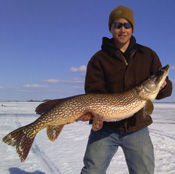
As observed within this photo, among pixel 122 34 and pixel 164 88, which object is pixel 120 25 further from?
pixel 164 88

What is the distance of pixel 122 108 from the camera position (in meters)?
2.45

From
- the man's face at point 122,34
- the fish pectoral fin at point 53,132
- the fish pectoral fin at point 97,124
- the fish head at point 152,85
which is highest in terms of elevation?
the man's face at point 122,34

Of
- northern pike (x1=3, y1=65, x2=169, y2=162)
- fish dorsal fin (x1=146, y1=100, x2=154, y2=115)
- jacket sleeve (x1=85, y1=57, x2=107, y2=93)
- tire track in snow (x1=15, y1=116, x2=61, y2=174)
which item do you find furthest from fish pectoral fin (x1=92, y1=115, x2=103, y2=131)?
tire track in snow (x1=15, y1=116, x2=61, y2=174)

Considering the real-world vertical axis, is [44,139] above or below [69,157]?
below

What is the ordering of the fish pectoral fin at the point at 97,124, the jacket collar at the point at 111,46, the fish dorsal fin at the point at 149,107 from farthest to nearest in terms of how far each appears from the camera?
1. the jacket collar at the point at 111,46
2. the fish dorsal fin at the point at 149,107
3. the fish pectoral fin at the point at 97,124

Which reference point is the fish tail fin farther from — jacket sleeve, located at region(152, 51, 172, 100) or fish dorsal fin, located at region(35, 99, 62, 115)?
jacket sleeve, located at region(152, 51, 172, 100)

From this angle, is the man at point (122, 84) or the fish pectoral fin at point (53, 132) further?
the fish pectoral fin at point (53, 132)

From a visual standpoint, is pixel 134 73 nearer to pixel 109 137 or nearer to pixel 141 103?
pixel 141 103

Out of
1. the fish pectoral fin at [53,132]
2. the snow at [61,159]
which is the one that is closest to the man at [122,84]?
the fish pectoral fin at [53,132]

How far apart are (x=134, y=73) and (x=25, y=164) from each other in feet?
8.82

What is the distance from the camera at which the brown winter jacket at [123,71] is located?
2451 mm

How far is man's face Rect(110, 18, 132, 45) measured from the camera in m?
2.53

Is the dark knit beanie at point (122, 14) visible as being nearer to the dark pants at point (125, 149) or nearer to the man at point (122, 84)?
the man at point (122, 84)

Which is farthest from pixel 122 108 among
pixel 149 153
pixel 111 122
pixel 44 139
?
pixel 44 139
